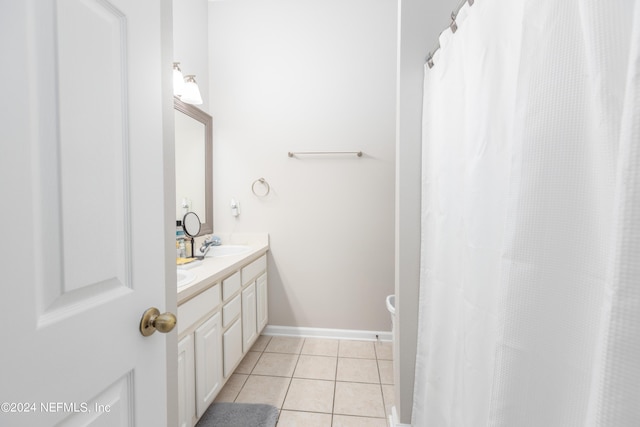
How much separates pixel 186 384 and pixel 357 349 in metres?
1.44

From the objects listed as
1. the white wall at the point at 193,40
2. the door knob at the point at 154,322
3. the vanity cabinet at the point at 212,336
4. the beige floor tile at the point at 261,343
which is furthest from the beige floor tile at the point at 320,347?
the white wall at the point at 193,40

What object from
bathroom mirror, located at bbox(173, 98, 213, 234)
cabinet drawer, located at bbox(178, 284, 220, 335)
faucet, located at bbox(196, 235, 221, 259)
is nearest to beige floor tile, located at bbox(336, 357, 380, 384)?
cabinet drawer, located at bbox(178, 284, 220, 335)

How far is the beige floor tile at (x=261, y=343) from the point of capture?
2.27 metres

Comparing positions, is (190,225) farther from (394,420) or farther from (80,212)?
(394,420)

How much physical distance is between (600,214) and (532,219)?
10 cm

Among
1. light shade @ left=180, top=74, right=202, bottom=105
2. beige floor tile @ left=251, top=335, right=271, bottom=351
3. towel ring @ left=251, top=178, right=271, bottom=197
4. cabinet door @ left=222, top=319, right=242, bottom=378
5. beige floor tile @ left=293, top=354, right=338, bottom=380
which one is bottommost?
beige floor tile @ left=251, top=335, right=271, bottom=351

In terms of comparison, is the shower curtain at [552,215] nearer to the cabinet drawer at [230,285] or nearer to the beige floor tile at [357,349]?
the cabinet drawer at [230,285]

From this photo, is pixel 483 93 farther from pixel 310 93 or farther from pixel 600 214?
pixel 310 93

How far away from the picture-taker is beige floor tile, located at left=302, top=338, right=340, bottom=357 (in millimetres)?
2199

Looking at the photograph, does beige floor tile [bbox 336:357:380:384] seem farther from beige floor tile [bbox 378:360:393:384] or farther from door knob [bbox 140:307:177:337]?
door knob [bbox 140:307:177:337]

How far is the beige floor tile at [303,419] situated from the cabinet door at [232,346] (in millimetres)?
415

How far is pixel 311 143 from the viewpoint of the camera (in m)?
2.41

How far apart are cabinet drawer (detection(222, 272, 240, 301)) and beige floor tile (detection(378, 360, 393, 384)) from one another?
1.21m

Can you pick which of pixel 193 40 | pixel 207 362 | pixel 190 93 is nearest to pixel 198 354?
pixel 207 362
